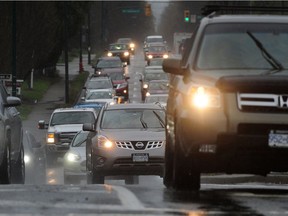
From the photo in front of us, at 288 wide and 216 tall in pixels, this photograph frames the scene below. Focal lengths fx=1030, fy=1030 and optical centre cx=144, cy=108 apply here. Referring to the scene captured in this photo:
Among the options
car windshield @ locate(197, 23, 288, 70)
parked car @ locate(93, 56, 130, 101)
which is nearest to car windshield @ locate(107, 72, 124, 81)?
parked car @ locate(93, 56, 130, 101)

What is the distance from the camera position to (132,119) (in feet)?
64.4

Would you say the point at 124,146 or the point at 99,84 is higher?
the point at 124,146

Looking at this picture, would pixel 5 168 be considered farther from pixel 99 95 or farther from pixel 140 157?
pixel 99 95

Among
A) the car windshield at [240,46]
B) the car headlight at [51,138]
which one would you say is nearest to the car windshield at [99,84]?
the car headlight at [51,138]

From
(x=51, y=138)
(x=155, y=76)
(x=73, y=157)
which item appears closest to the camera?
(x=73, y=157)

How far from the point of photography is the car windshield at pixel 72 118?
32438mm

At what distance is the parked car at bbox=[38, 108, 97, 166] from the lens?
3114 centimetres

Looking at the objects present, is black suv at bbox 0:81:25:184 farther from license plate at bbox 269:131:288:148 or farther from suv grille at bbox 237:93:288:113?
license plate at bbox 269:131:288:148

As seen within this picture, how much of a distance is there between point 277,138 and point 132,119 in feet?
31.0

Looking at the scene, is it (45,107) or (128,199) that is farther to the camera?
(45,107)

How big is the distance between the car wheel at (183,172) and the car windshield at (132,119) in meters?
7.59

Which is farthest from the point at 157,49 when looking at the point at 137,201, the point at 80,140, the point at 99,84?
the point at 137,201

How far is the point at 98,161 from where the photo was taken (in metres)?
18.6

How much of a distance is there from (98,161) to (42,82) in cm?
5322
